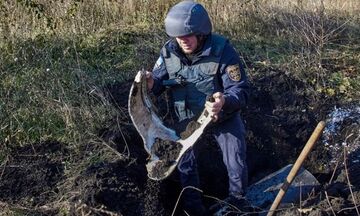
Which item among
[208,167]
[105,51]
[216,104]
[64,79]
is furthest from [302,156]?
[105,51]

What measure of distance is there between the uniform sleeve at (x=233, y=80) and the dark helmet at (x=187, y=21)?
9.1 inches

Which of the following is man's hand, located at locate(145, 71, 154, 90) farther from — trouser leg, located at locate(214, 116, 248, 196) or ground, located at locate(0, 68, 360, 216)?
ground, located at locate(0, 68, 360, 216)

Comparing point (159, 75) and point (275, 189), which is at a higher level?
point (159, 75)

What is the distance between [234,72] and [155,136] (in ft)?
2.15

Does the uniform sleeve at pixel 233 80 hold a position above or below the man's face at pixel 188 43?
below

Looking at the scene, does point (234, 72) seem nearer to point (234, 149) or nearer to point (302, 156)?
Result: point (234, 149)

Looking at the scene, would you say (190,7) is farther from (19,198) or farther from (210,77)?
Result: (19,198)

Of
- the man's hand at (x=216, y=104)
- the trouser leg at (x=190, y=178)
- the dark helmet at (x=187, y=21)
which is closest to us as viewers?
the man's hand at (x=216, y=104)

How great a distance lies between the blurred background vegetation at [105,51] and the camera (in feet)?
15.8

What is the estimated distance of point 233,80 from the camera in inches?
150

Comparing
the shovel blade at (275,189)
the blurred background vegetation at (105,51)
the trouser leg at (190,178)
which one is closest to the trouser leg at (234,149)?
the shovel blade at (275,189)

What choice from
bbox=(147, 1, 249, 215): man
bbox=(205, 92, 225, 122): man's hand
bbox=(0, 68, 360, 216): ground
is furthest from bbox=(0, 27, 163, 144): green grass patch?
bbox=(205, 92, 225, 122): man's hand

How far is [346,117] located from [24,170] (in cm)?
269

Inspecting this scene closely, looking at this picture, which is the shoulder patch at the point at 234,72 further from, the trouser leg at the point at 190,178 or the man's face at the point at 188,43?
the trouser leg at the point at 190,178
